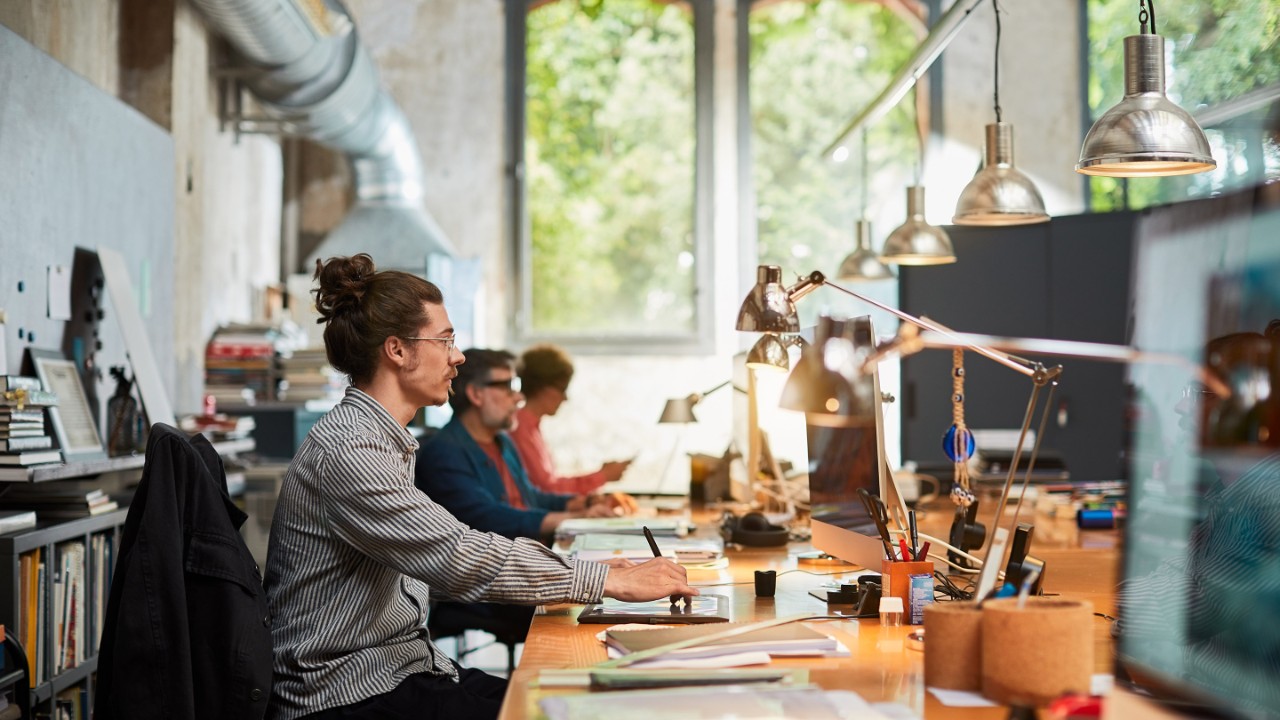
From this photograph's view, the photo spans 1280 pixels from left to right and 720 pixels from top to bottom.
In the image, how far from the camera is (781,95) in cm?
787

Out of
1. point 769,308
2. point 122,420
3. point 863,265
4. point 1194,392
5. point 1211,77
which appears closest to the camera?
point 1194,392

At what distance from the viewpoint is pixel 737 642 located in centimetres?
200

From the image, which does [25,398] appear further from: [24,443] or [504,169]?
[504,169]

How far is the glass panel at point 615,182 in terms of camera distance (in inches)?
305

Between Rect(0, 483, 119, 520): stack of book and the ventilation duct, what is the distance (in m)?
1.95

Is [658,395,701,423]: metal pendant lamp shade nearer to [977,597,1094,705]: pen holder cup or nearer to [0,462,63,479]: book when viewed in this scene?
[0,462,63,479]: book

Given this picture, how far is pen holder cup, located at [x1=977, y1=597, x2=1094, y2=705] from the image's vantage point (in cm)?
156

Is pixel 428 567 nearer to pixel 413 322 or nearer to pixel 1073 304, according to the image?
pixel 413 322

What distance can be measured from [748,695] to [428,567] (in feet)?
2.45

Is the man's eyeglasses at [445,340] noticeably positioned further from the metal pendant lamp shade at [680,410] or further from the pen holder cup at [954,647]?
the metal pendant lamp shade at [680,410]

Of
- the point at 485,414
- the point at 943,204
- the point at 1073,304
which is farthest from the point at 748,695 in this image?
the point at 943,204

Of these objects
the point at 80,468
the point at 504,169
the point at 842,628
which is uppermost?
the point at 504,169

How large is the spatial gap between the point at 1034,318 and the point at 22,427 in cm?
528

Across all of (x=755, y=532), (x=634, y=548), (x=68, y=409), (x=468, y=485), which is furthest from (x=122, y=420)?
(x=755, y=532)
